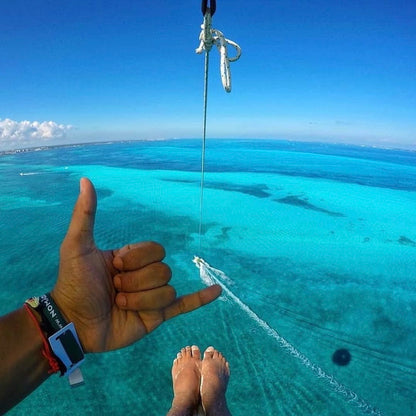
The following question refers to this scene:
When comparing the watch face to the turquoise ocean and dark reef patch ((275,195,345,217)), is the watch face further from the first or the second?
dark reef patch ((275,195,345,217))

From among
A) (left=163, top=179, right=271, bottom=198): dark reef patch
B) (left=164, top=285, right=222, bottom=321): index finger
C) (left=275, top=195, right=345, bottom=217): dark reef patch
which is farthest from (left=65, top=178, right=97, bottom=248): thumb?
(left=163, top=179, right=271, bottom=198): dark reef patch

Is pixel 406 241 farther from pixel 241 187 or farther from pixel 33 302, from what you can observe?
pixel 33 302

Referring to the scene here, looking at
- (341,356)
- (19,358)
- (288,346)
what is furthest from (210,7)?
(341,356)

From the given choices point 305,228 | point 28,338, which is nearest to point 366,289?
point 305,228

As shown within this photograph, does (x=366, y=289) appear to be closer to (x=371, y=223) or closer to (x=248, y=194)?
(x=371, y=223)

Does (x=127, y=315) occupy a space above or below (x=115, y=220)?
above
